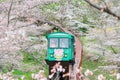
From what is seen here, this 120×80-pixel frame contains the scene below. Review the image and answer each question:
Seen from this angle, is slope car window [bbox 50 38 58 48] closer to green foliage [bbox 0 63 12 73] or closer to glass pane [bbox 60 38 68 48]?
glass pane [bbox 60 38 68 48]

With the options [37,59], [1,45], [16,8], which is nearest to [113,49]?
[37,59]

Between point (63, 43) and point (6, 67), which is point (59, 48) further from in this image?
point (6, 67)

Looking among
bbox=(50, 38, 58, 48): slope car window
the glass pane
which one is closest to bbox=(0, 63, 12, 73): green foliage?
bbox=(50, 38, 58, 48): slope car window

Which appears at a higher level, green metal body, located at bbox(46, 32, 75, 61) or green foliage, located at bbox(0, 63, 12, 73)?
green metal body, located at bbox(46, 32, 75, 61)

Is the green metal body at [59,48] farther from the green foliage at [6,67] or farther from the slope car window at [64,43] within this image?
the green foliage at [6,67]

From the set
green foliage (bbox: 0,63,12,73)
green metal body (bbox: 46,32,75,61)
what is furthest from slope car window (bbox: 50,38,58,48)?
green foliage (bbox: 0,63,12,73)

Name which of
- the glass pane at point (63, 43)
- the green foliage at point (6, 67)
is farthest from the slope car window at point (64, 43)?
the green foliage at point (6, 67)

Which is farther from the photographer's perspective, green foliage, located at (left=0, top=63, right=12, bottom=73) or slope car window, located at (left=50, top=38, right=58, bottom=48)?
green foliage, located at (left=0, top=63, right=12, bottom=73)

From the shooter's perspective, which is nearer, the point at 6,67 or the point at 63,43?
the point at 63,43

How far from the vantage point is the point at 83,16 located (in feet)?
34.1

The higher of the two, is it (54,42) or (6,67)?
(54,42)

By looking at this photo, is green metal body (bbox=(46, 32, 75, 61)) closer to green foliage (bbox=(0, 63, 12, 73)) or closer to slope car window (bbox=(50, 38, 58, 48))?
slope car window (bbox=(50, 38, 58, 48))

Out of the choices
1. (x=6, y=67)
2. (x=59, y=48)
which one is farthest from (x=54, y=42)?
(x=6, y=67)

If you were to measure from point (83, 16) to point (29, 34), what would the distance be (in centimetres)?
271
